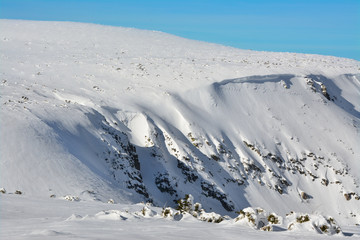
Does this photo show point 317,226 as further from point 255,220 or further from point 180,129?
point 180,129

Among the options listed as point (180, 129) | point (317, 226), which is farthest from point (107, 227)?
point (180, 129)

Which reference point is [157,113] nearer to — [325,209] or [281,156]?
[281,156]

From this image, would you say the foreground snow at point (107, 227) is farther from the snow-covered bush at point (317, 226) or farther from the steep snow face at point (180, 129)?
the steep snow face at point (180, 129)

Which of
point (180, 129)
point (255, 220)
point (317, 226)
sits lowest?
point (317, 226)

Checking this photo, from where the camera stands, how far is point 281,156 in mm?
27391

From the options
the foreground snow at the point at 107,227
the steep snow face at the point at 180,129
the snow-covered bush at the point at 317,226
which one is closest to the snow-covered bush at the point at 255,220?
the foreground snow at the point at 107,227

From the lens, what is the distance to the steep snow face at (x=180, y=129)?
1698 cm

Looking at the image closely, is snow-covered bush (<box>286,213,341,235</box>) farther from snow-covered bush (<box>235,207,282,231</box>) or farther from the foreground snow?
snow-covered bush (<box>235,207,282,231</box>)

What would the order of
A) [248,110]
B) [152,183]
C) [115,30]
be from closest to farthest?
[152,183] → [248,110] → [115,30]

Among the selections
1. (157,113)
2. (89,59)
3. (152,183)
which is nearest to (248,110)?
(157,113)

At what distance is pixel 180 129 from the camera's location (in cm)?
2577

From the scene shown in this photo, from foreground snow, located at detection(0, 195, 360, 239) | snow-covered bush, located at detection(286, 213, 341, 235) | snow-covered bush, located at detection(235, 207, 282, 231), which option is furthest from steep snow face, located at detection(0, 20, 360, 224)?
snow-covered bush, located at detection(286, 213, 341, 235)

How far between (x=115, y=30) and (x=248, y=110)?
29.9 meters

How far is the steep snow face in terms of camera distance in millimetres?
16984
